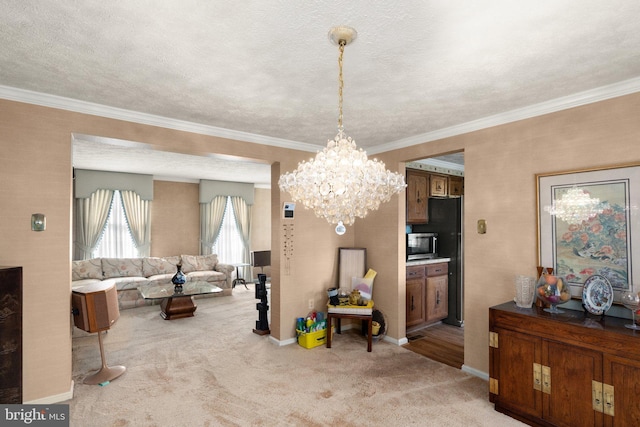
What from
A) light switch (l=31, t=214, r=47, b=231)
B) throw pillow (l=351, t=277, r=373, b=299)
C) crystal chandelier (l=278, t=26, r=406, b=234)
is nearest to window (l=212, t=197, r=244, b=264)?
throw pillow (l=351, t=277, r=373, b=299)

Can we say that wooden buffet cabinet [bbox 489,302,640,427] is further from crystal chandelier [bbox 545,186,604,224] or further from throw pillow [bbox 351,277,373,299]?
throw pillow [bbox 351,277,373,299]

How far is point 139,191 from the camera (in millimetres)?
7016

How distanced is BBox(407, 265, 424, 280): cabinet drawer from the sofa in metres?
4.19

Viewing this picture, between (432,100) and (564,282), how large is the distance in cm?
183

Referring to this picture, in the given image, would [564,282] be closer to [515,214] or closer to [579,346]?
[579,346]

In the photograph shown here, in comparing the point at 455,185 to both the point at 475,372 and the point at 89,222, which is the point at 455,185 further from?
the point at 89,222

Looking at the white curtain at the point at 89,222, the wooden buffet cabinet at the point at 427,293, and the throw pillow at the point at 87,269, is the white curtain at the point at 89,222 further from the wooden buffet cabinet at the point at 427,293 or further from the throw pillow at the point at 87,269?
the wooden buffet cabinet at the point at 427,293

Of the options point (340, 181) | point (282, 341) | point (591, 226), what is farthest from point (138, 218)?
point (591, 226)

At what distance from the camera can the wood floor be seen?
388cm

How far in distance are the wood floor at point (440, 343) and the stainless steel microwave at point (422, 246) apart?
107cm

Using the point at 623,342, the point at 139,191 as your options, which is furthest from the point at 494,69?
the point at 139,191

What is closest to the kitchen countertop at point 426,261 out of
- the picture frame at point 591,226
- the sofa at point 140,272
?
the picture frame at point 591,226

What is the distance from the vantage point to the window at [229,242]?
26.8 feet

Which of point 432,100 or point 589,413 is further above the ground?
point 432,100
